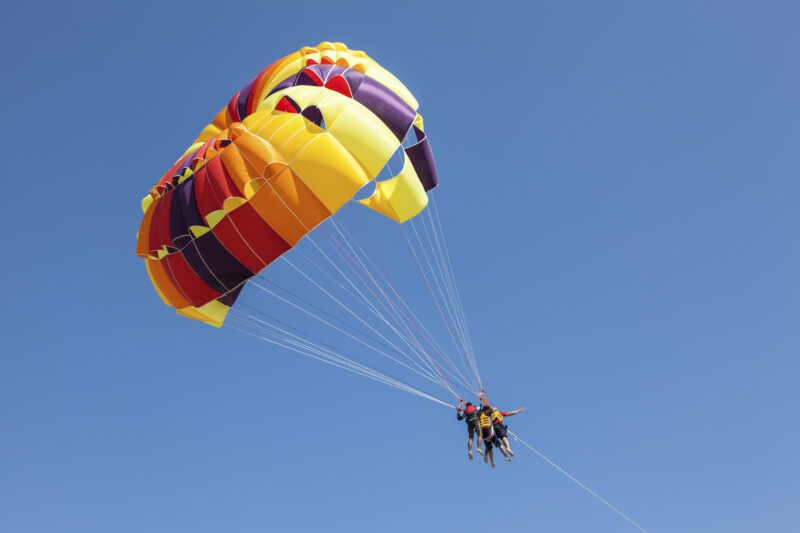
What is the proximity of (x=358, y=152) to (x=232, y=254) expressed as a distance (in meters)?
2.67

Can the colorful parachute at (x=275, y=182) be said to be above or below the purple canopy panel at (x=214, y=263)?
above

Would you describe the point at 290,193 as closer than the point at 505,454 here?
Yes

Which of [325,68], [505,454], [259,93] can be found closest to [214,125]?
[259,93]

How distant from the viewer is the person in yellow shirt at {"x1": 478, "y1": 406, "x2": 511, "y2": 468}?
37.7ft

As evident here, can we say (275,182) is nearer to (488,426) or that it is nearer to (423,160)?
(423,160)

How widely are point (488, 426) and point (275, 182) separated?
5415mm

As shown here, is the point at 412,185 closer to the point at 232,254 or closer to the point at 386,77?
the point at 386,77

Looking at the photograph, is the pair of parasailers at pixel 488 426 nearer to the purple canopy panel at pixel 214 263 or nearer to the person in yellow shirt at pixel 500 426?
the person in yellow shirt at pixel 500 426

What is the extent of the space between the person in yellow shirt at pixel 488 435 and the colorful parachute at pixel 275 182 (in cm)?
368

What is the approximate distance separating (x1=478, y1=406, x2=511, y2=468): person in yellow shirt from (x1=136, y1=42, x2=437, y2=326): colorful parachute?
12.1ft

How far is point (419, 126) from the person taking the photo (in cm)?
1252

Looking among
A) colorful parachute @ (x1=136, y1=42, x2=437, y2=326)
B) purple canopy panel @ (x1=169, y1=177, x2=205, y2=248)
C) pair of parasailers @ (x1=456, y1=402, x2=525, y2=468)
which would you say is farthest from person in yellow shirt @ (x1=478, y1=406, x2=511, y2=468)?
purple canopy panel @ (x1=169, y1=177, x2=205, y2=248)

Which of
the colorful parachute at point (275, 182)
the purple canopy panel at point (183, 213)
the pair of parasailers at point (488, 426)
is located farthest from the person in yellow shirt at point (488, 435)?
the purple canopy panel at point (183, 213)

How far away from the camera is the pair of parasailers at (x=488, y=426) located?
11508 mm
